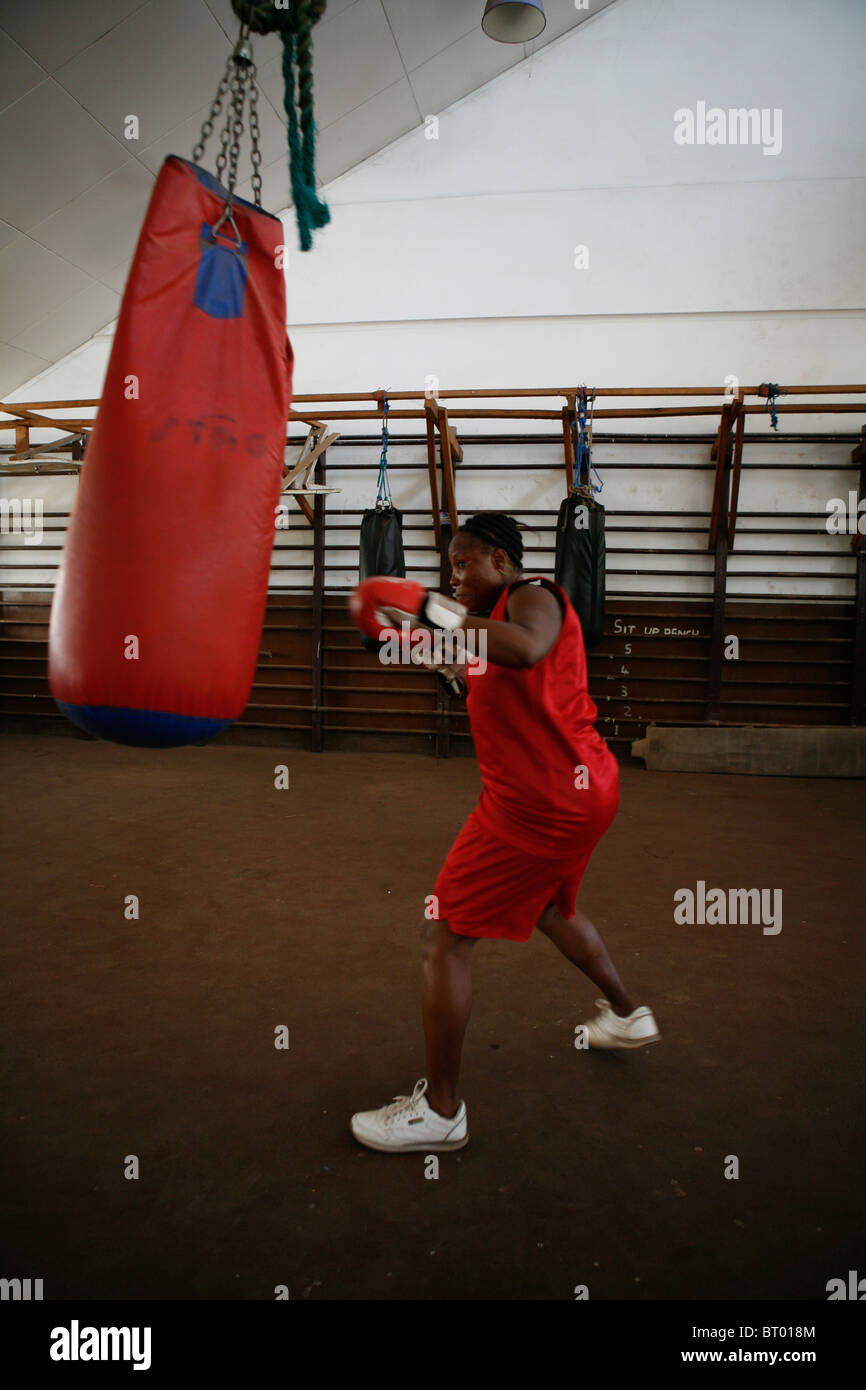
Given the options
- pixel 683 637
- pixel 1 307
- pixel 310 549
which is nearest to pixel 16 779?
pixel 310 549

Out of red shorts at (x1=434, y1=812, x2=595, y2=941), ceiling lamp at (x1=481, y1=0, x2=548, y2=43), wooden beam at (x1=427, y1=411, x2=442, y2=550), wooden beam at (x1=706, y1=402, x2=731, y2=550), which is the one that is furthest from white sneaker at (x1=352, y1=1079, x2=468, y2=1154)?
ceiling lamp at (x1=481, y1=0, x2=548, y2=43)

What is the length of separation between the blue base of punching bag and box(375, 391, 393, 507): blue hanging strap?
4.11 m

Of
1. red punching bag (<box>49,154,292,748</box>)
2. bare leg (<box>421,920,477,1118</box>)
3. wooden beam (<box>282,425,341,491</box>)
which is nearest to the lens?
red punching bag (<box>49,154,292,748</box>)

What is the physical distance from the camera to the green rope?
1.26 metres

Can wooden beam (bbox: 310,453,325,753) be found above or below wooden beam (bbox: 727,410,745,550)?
below

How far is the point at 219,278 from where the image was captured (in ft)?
3.95

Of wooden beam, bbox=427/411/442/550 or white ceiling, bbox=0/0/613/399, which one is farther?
wooden beam, bbox=427/411/442/550

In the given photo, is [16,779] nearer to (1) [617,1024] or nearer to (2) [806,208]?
(1) [617,1024]

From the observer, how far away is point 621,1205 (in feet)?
4.20

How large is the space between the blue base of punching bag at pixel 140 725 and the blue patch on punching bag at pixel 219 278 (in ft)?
2.13

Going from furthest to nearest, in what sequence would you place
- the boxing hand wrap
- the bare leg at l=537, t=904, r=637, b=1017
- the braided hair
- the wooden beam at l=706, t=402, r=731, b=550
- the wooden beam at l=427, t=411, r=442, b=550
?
1. the wooden beam at l=427, t=411, r=442, b=550
2. the wooden beam at l=706, t=402, r=731, b=550
3. the bare leg at l=537, t=904, r=637, b=1017
4. the braided hair
5. the boxing hand wrap

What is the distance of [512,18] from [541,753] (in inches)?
199

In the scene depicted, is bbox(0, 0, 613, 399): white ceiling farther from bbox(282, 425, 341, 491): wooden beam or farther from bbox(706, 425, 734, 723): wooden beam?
bbox(706, 425, 734, 723): wooden beam

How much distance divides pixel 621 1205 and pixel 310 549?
547 centimetres
